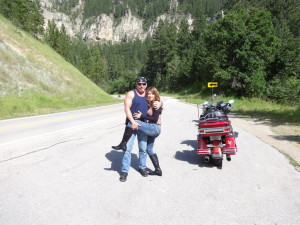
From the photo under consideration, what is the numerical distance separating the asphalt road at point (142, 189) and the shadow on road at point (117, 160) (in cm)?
2

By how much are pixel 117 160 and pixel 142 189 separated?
1958 millimetres

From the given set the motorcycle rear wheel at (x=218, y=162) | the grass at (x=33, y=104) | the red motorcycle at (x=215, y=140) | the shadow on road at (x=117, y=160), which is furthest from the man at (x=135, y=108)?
the grass at (x=33, y=104)

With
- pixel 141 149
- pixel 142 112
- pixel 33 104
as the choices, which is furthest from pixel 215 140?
pixel 33 104

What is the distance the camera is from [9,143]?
800 centimetres

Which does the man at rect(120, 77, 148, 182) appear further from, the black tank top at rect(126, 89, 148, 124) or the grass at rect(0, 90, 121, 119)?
the grass at rect(0, 90, 121, 119)

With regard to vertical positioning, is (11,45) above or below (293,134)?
above

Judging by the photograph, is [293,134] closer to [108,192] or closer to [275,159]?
[275,159]

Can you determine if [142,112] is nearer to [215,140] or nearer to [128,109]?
[128,109]

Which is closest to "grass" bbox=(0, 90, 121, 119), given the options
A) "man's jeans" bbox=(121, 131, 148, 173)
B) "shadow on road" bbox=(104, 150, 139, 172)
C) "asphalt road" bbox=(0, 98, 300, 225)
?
"shadow on road" bbox=(104, 150, 139, 172)

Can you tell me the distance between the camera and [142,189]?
4.54 meters

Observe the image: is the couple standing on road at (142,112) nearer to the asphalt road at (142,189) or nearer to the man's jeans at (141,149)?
the man's jeans at (141,149)

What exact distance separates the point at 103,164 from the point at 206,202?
109 inches

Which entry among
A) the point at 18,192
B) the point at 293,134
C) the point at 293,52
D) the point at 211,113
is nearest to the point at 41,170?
the point at 18,192

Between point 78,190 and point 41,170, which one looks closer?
point 78,190
